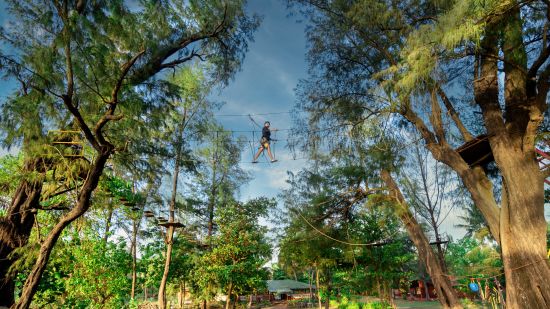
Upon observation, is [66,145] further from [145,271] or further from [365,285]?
[365,285]

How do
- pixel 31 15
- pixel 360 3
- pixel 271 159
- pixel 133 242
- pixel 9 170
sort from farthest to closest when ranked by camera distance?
1. pixel 133 242
2. pixel 9 170
3. pixel 271 159
4. pixel 360 3
5. pixel 31 15

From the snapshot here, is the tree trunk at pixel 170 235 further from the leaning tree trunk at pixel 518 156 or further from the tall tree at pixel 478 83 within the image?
the leaning tree trunk at pixel 518 156

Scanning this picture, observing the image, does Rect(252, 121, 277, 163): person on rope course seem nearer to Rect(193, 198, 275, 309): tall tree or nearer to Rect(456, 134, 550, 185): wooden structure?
Rect(456, 134, 550, 185): wooden structure

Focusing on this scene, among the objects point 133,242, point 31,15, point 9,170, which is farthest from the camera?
point 133,242

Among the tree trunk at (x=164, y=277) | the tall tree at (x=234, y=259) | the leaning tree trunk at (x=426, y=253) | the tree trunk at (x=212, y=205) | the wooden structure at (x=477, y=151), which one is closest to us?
the wooden structure at (x=477, y=151)

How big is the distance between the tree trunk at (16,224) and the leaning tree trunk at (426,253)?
26.4ft

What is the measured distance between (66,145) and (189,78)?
748 cm

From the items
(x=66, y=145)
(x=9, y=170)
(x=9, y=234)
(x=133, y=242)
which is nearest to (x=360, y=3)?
(x=66, y=145)

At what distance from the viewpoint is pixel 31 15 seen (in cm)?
460

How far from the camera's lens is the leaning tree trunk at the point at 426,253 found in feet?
24.8

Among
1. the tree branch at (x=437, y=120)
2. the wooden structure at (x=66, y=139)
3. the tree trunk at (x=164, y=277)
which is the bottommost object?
the tree trunk at (x=164, y=277)

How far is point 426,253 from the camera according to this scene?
7.88 m

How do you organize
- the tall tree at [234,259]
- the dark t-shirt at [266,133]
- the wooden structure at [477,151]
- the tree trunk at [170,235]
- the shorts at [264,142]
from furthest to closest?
the tall tree at [234,259], the tree trunk at [170,235], the dark t-shirt at [266,133], the shorts at [264,142], the wooden structure at [477,151]

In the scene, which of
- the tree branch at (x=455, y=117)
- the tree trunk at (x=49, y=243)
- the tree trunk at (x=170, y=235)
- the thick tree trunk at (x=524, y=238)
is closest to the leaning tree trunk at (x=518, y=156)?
the thick tree trunk at (x=524, y=238)
